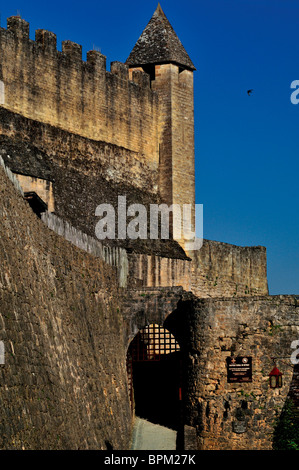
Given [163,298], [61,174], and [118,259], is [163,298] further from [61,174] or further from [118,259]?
[61,174]

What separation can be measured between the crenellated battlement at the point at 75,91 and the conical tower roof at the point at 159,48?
2.57 feet

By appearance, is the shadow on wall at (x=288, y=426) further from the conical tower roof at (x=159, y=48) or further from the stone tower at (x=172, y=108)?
the conical tower roof at (x=159, y=48)

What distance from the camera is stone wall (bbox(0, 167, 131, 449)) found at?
42.6 feet

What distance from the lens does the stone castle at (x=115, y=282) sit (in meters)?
15.0

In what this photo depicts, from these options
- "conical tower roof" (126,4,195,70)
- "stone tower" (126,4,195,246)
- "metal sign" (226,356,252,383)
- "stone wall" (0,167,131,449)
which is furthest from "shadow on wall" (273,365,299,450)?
"conical tower roof" (126,4,195,70)

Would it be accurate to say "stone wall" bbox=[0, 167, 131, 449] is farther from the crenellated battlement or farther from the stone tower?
the stone tower

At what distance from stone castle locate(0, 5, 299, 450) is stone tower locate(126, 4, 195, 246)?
5 centimetres

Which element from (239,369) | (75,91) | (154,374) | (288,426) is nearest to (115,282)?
(239,369)

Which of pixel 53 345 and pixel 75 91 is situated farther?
pixel 75 91

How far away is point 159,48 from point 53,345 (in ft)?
69.1

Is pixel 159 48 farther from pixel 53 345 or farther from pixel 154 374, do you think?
pixel 53 345

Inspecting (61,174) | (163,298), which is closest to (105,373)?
(163,298)

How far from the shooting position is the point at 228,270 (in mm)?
35844

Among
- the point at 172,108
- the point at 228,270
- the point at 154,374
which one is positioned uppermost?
the point at 172,108
